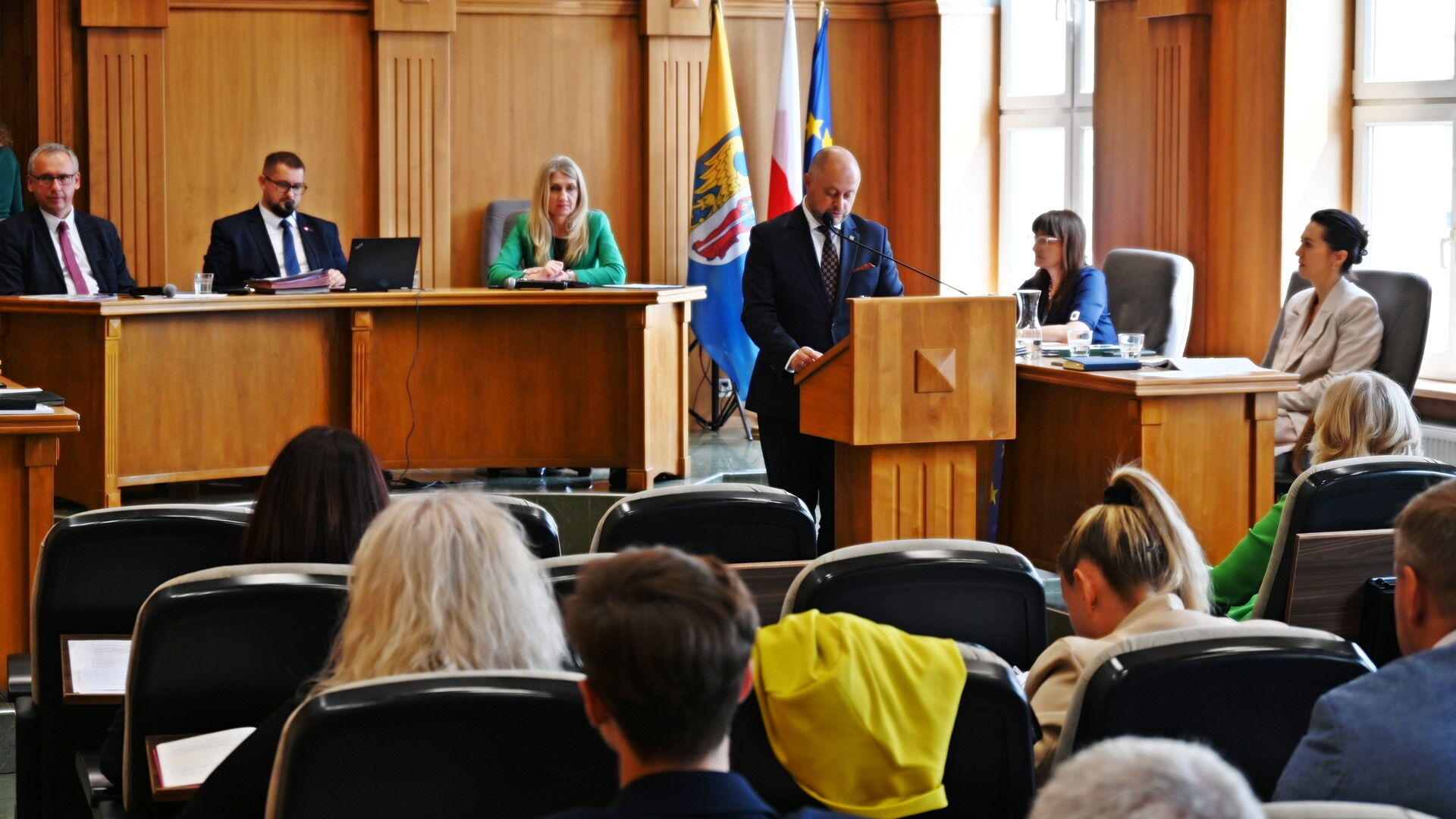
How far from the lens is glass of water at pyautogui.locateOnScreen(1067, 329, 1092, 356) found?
16.5ft

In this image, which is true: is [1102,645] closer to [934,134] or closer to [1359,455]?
[1359,455]

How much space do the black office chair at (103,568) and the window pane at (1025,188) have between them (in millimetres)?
6669

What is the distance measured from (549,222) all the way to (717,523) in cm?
400

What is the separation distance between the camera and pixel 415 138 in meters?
8.34

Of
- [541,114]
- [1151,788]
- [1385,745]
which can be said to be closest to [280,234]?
[541,114]

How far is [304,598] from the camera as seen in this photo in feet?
7.26

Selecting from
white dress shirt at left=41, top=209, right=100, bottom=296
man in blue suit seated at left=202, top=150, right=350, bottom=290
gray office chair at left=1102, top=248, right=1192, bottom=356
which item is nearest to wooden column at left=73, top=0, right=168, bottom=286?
man in blue suit seated at left=202, top=150, right=350, bottom=290

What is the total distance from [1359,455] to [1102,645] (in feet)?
5.31

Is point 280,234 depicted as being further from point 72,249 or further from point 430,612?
point 430,612

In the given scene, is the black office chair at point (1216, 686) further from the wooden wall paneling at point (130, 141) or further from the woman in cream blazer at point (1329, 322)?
the wooden wall paneling at point (130, 141)

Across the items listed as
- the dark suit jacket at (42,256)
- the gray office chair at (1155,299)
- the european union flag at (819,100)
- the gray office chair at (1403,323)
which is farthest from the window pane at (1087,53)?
the dark suit jacket at (42,256)

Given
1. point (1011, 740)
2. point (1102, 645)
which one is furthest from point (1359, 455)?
point (1011, 740)

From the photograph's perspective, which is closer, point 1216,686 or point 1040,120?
point 1216,686

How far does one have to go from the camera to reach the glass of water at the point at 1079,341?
503 cm
